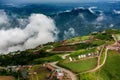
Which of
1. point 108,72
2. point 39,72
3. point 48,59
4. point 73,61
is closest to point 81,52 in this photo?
point 73,61

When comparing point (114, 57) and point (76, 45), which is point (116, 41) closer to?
point (76, 45)

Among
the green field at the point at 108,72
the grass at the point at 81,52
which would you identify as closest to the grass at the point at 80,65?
the green field at the point at 108,72

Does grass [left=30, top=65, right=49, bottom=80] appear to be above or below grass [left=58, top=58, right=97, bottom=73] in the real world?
above

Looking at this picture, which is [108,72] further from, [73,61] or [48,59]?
[48,59]

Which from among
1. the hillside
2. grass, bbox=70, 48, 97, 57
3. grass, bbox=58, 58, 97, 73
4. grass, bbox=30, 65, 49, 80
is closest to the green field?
the hillside

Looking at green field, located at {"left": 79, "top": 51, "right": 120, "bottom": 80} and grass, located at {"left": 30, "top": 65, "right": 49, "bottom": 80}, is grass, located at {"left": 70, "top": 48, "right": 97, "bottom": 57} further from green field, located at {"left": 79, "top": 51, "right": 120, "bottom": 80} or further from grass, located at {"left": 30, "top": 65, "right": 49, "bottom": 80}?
grass, located at {"left": 30, "top": 65, "right": 49, "bottom": 80}

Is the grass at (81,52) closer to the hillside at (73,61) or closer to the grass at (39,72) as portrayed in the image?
the hillside at (73,61)
